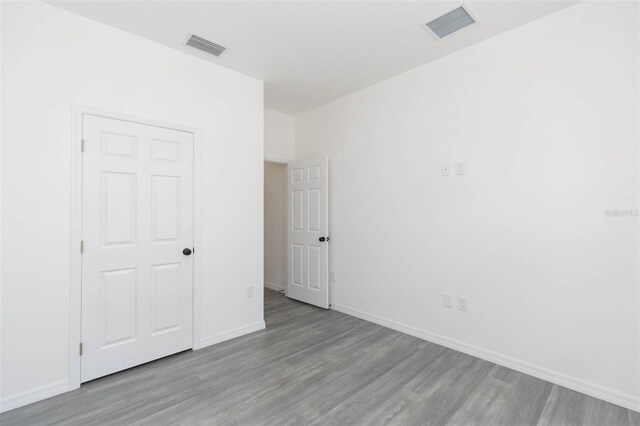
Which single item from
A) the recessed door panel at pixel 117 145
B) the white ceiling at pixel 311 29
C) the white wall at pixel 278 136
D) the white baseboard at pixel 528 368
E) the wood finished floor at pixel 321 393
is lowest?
the wood finished floor at pixel 321 393

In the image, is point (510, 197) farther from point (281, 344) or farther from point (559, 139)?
point (281, 344)

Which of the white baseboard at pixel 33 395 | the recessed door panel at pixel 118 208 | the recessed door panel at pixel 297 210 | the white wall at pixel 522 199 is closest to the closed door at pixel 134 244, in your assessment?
the recessed door panel at pixel 118 208

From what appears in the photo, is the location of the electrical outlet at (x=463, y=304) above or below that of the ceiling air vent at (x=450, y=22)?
below

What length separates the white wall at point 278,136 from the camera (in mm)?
4488

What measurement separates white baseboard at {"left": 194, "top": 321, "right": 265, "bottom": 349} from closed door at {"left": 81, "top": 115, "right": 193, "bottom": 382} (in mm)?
165

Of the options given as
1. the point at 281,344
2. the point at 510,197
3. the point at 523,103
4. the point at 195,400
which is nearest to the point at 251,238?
the point at 281,344

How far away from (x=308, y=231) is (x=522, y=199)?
2.61m

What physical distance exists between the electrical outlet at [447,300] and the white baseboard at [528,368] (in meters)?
0.32

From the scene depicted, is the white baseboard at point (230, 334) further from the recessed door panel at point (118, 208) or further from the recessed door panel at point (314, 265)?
the recessed door panel at point (118, 208)

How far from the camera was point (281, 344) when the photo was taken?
10.1ft

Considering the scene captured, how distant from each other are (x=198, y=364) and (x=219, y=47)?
2.86 m

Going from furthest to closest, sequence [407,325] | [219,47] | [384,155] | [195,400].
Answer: [384,155], [407,325], [219,47], [195,400]

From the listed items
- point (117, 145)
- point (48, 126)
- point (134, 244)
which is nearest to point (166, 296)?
point (134, 244)

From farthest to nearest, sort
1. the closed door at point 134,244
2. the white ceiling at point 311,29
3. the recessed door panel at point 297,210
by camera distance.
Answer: the recessed door panel at point 297,210 < the closed door at point 134,244 < the white ceiling at point 311,29
